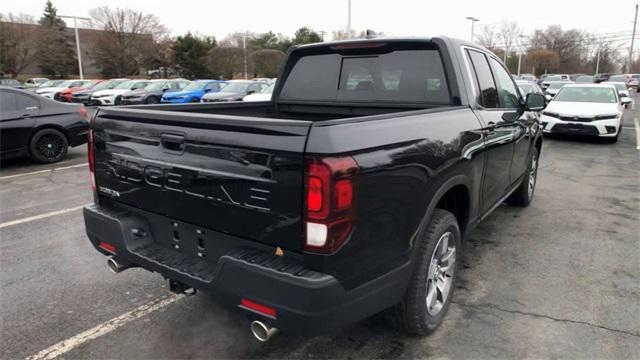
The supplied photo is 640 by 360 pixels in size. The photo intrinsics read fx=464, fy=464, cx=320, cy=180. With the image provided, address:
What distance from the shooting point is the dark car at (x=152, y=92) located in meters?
23.4

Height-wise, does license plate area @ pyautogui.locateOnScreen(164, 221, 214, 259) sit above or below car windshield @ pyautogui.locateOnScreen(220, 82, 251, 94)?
below

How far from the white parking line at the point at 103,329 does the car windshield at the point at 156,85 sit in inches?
937

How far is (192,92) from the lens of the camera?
23047 mm

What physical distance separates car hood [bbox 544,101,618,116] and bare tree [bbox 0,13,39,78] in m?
52.0

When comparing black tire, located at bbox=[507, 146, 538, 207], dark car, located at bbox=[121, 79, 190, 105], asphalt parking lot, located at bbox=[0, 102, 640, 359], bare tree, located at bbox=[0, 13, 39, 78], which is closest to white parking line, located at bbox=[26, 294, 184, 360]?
asphalt parking lot, located at bbox=[0, 102, 640, 359]

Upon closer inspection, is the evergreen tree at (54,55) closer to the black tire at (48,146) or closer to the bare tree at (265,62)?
the bare tree at (265,62)

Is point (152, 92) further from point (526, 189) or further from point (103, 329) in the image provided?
point (103, 329)

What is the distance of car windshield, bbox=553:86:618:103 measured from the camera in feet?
41.9

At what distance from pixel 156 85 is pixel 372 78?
955 inches

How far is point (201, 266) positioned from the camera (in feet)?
8.57

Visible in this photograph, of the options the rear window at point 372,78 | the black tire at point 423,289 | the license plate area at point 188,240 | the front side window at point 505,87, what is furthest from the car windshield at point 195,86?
the black tire at point 423,289

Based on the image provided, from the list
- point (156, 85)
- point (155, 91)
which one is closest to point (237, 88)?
point (155, 91)

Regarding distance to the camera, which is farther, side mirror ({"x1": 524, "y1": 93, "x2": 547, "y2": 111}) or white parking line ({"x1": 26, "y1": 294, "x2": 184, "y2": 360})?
side mirror ({"x1": 524, "y1": 93, "x2": 547, "y2": 111})

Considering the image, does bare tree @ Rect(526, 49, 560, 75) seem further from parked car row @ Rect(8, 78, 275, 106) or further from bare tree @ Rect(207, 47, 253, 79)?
parked car row @ Rect(8, 78, 275, 106)
